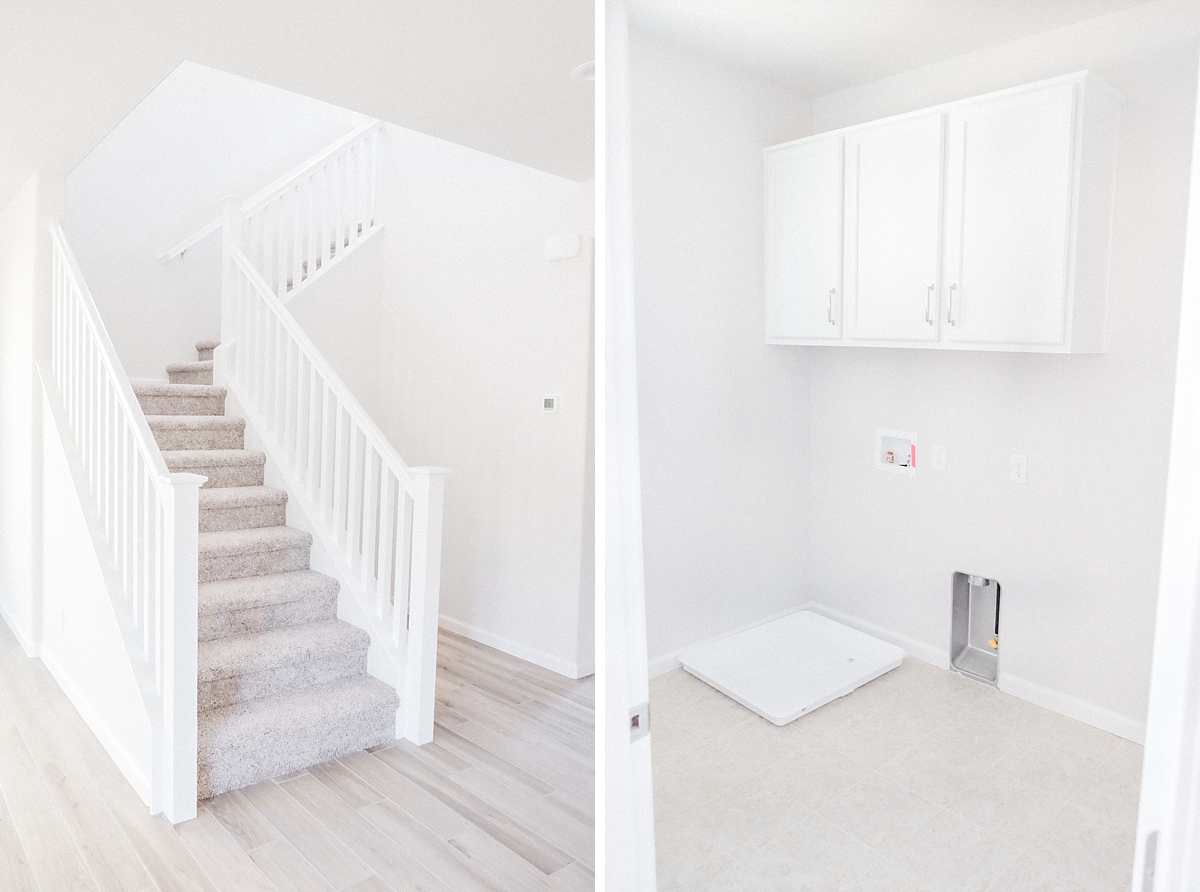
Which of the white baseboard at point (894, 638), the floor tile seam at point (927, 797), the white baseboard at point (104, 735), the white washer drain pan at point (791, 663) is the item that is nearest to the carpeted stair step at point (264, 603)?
the white baseboard at point (104, 735)

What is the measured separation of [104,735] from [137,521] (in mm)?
773

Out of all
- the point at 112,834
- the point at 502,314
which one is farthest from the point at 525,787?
the point at 502,314

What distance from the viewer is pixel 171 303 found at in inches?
185

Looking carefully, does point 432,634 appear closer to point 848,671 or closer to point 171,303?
point 848,671

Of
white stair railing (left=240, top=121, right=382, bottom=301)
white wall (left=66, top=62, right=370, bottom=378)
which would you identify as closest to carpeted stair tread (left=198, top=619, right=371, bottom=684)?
white stair railing (left=240, top=121, right=382, bottom=301)

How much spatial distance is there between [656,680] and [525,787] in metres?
0.61

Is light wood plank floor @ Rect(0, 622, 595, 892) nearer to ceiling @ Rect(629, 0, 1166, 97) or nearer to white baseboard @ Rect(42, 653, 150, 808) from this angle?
white baseboard @ Rect(42, 653, 150, 808)

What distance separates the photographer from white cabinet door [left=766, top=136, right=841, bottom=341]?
2803 mm

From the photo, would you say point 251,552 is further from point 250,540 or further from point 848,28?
point 848,28

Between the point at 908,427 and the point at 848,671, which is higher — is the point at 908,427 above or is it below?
above

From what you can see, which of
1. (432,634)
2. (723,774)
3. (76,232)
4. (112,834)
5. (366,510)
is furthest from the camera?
(76,232)

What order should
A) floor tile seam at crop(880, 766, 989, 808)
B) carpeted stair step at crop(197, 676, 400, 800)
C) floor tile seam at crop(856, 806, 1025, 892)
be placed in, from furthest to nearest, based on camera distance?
carpeted stair step at crop(197, 676, 400, 800)
floor tile seam at crop(880, 766, 989, 808)
floor tile seam at crop(856, 806, 1025, 892)

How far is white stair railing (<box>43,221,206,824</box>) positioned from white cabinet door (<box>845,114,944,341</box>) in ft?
7.20

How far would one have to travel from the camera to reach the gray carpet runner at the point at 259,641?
2.44 metres
